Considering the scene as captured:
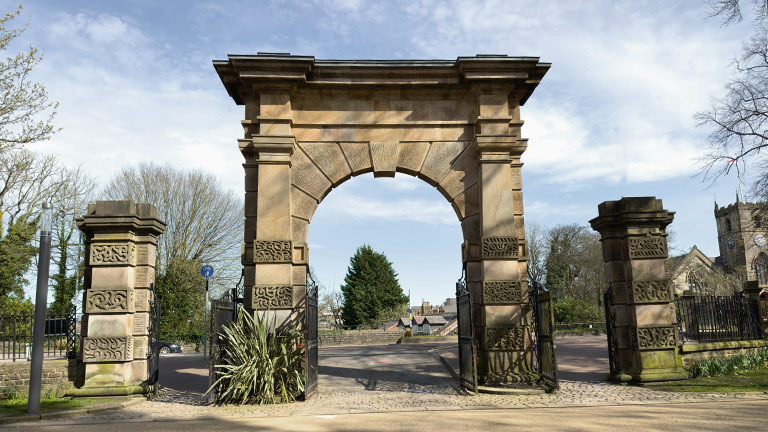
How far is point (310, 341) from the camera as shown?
400 inches

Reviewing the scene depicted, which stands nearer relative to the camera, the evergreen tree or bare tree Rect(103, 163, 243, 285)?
bare tree Rect(103, 163, 243, 285)

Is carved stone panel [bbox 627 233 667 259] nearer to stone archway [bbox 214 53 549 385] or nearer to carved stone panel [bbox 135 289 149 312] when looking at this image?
stone archway [bbox 214 53 549 385]

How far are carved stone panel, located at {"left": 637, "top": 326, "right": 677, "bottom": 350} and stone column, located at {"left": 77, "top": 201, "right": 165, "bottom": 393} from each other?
30.7 ft

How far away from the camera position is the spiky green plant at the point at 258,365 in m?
9.37

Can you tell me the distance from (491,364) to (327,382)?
11.8 ft

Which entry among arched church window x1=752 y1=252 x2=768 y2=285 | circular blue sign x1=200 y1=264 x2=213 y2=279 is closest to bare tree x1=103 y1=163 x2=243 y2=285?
circular blue sign x1=200 y1=264 x2=213 y2=279

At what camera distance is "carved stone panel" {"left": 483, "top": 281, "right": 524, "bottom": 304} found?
10.6m

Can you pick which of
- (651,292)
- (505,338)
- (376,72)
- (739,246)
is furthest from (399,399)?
(739,246)

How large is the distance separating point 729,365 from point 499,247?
210 inches

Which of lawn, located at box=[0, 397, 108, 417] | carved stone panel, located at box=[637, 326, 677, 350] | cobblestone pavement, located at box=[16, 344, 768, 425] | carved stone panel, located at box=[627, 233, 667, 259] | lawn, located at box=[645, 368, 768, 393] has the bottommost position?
cobblestone pavement, located at box=[16, 344, 768, 425]

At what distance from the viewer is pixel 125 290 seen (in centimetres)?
998

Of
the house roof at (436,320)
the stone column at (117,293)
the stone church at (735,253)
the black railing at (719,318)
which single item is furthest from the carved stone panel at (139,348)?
the stone church at (735,253)

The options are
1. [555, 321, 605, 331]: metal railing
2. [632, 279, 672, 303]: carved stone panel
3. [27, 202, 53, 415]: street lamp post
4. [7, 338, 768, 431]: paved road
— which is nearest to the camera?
[7, 338, 768, 431]: paved road

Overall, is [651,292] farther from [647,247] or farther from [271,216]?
[271,216]
